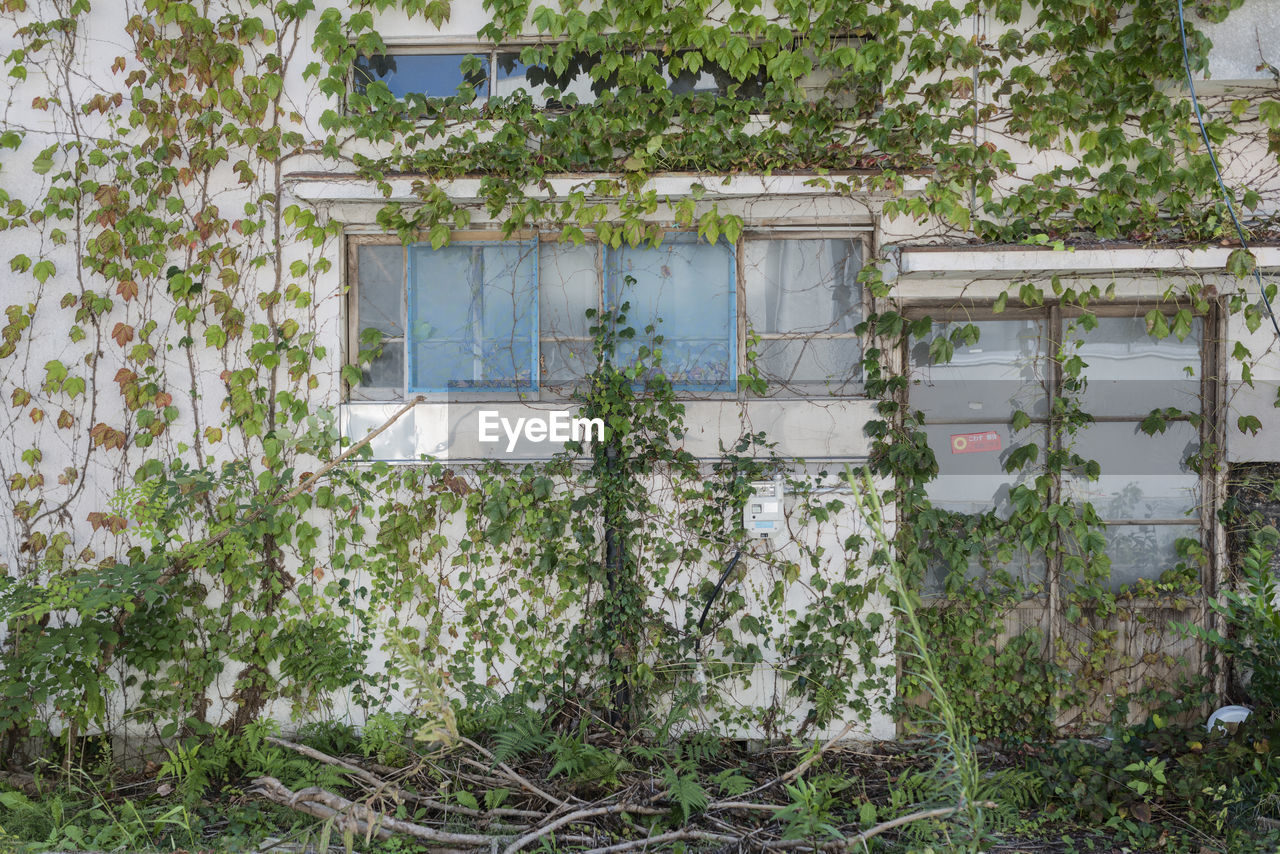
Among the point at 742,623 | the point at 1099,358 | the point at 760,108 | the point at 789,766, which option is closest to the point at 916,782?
the point at 789,766

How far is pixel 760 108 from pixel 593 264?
4.12 ft

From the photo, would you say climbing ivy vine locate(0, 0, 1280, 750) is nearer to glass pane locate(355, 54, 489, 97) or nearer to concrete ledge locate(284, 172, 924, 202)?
concrete ledge locate(284, 172, 924, 202)

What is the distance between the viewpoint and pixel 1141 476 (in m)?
4.61

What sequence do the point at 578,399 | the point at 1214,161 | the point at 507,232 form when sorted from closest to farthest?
the point at 1214,161 < the point at 507,232 < the point at 578,399

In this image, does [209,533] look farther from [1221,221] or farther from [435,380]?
[1221,221]

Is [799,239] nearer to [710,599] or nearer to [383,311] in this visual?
[710,599]

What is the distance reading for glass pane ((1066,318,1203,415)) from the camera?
181 inches

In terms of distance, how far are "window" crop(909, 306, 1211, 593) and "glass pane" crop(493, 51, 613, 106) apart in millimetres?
2403

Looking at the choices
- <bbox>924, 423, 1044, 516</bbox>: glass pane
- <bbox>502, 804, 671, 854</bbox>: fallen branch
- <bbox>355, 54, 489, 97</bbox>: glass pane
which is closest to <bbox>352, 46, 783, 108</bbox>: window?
<bbox>355, 54, 489, 97</bbox>: glass pane

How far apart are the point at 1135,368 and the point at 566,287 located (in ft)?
10.9

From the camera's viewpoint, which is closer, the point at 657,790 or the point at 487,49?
the point at 657,790

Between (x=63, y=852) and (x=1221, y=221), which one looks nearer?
(x=63, y=852)

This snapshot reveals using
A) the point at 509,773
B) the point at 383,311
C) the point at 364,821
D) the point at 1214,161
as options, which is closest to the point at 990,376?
the point at 1214,161

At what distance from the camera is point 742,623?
4402 millimetres
